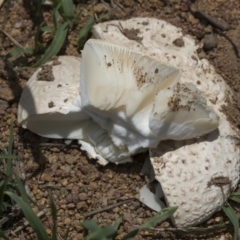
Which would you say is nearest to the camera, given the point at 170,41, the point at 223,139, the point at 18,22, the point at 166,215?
the point at 166,215

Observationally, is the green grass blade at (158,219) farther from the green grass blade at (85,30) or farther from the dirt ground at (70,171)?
the green grass blade at (85,30)

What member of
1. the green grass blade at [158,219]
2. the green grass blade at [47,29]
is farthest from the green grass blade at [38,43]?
the green grass blade at [158,219]

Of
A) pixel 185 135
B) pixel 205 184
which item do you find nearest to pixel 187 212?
pixel 205 184

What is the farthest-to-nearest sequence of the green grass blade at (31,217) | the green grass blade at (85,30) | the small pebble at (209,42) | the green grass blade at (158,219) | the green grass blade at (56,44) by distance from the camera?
1. the small pebble at (209,42)
2. the green grass blade at (85,30)
3. the green grass blade at (56,44)
4. the green grass blade at (158,219)
5. the green grass blade at (31,217)

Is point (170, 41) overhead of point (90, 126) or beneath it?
overhead

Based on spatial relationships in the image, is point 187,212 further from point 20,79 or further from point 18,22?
point 18,22

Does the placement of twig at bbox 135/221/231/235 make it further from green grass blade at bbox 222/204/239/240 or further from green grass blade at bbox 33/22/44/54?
green grass blade at bbox 33/22/44/54

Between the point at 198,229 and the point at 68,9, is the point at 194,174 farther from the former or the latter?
the point at 68,9
